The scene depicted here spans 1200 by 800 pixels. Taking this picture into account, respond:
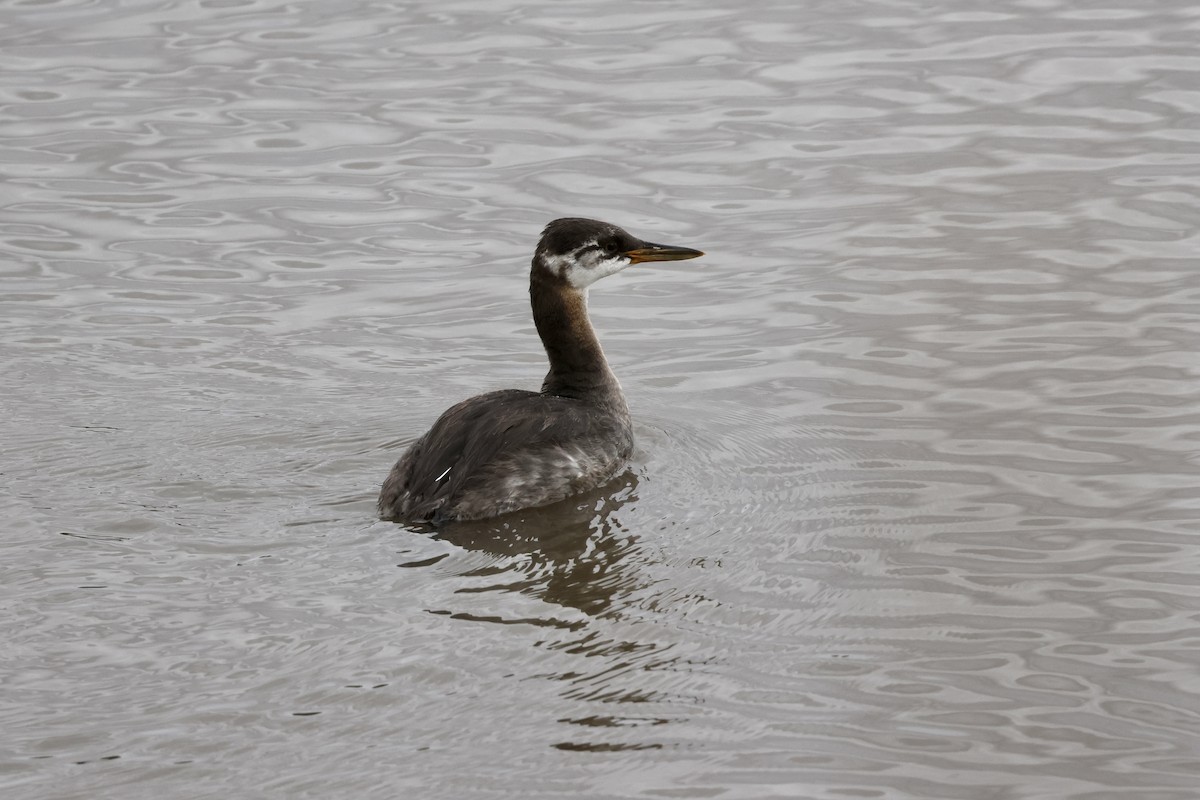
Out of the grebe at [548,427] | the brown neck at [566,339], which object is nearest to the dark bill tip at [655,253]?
the grebe at [548,427]

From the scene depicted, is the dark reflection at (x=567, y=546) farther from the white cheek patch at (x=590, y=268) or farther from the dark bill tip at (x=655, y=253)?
the dark bill tip at (x=655, y=253)

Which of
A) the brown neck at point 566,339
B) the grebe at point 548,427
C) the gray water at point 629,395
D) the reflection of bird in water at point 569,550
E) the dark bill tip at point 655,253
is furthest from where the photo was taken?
the dark bill tip at point 655,253

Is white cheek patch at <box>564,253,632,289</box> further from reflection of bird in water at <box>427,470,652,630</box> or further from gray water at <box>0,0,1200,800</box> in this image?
reflection of bird in water at <box>427,470,652,630</box>

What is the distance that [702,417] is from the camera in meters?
8.99

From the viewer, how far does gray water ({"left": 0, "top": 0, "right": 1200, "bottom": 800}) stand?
5812mm

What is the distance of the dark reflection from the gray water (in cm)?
3

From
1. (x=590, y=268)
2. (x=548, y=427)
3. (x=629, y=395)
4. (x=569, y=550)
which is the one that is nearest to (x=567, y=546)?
(x=569, y=550)

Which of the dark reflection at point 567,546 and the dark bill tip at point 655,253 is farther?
the dark bill tip at point 655,253

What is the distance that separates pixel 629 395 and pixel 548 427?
4.08 ft

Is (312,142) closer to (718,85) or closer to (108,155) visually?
(108,155)

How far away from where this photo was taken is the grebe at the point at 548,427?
25.7ft

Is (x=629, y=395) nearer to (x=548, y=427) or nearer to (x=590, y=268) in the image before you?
(x=590, y=268)

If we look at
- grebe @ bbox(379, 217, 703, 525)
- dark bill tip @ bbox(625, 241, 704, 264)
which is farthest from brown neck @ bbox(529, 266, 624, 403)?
dark bill tip @ bbox(625, 241, 704, 264)

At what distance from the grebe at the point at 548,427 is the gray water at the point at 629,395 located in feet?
→ 0.52
